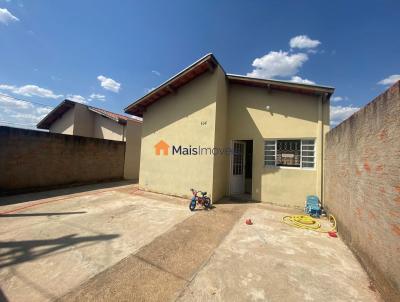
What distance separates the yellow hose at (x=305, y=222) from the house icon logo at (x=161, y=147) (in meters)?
5.51

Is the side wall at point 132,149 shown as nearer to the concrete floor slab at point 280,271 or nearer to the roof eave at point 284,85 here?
the roof eave at point 284,85

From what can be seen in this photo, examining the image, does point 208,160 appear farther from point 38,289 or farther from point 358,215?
point 38,289

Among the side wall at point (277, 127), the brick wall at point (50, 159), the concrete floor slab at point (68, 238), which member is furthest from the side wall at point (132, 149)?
the side wall at point (277, 127)

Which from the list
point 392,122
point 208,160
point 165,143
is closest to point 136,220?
point 208,160

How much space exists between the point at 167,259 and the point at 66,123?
50.9 ft

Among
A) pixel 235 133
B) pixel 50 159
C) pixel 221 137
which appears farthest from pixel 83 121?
pixel 235 133

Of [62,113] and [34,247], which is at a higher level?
Result: [62,113]

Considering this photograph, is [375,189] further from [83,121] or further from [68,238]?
[83,121]

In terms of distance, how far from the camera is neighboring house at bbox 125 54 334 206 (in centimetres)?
673

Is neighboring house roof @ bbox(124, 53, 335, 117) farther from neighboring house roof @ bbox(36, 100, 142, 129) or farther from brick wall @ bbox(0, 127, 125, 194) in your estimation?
neighboring house roof @ bbox(36, 100, 142, 129)

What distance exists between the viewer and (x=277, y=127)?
7188 millimetres

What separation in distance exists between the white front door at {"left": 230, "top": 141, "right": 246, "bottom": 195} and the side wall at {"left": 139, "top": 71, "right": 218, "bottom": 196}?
1671 millimetres

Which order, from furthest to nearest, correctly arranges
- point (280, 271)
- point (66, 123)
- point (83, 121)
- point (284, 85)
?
point (66, 123) → point (83, 121) → point (284, 85) → point (280, 271)

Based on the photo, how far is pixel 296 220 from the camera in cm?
554
